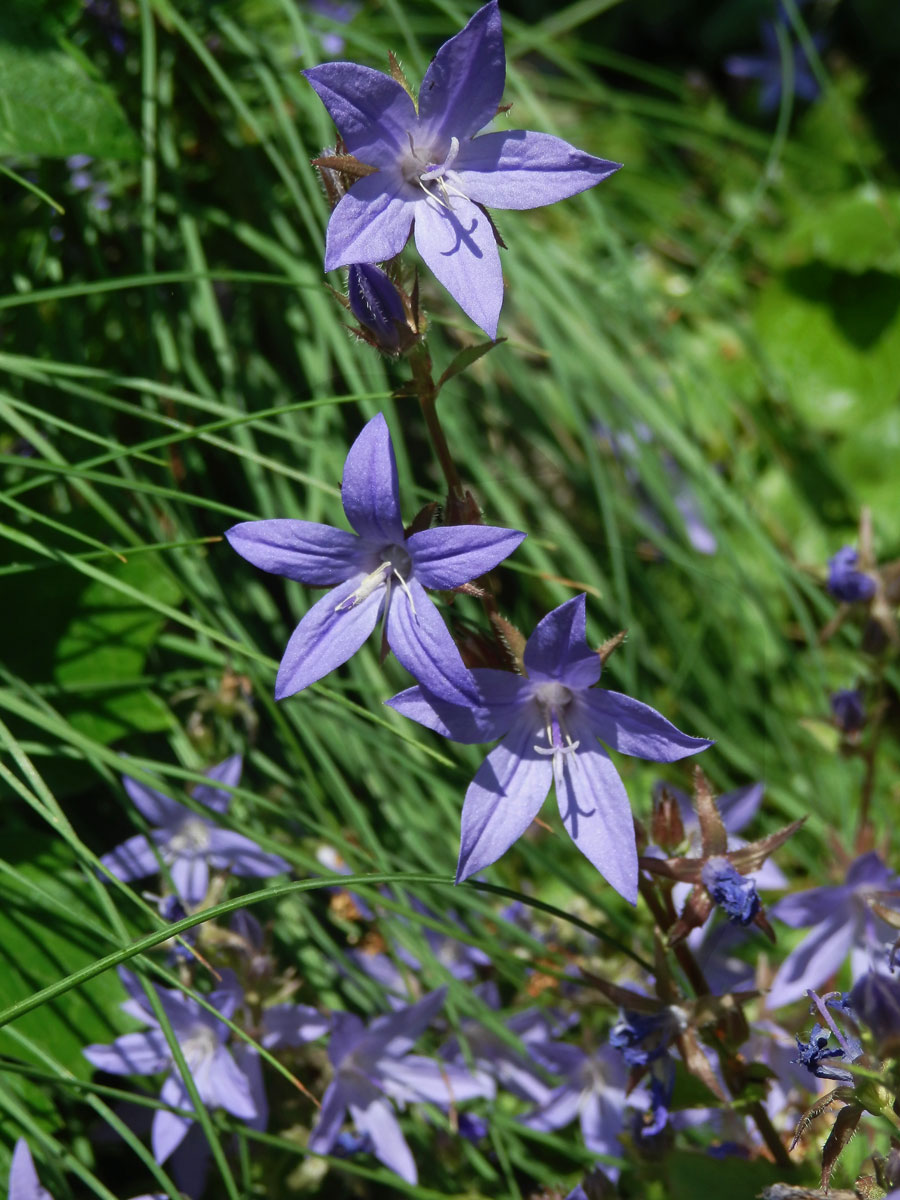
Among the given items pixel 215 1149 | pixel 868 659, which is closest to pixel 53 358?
pixel 215 1149

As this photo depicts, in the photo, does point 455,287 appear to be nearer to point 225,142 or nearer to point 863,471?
point 225,142

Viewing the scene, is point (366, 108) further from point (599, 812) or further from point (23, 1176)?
point (23, 1176)

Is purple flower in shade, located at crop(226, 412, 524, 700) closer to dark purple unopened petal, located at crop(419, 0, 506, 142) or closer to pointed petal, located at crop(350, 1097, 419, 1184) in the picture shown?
dark purple unopened petal, located at crop(419, 0, 506, 142)

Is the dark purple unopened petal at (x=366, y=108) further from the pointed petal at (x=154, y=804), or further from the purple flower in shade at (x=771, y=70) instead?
the purple flower in shade at (x=771, y=70)

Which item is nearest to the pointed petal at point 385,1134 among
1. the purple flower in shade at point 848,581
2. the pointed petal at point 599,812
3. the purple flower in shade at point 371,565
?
the pointed petal at point 599,812

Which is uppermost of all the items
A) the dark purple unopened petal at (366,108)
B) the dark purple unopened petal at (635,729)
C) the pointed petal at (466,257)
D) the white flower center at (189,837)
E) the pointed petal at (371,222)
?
the dark purple unopened petal at (366,108)

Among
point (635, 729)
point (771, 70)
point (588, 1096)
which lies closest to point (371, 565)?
point (635, 729)
